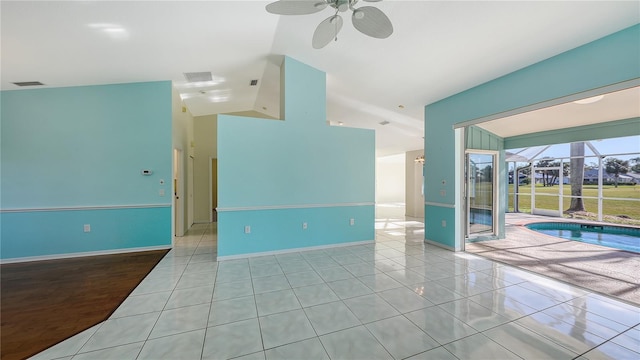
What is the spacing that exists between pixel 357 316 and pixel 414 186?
Result: 7.73 m

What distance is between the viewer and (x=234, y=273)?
3381 millimetres

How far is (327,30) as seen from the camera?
2.33 metres

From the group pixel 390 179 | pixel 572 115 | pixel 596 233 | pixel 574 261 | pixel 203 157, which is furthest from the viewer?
pixel 390 179

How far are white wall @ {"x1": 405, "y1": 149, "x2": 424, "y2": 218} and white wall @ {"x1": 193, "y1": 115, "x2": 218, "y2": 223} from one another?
7.32 m

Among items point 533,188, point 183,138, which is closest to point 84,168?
point 183,138

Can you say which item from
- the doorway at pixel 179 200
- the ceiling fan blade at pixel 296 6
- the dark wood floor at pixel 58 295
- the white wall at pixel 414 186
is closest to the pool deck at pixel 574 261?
the white wall at pixel 414 186

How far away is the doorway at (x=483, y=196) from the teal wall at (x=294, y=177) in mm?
2586

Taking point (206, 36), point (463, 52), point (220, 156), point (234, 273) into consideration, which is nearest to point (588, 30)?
point (463, 52)

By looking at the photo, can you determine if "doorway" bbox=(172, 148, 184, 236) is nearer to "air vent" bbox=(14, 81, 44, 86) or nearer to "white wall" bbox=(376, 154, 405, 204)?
"air vent" bbox=(14, 81, 44, 86)

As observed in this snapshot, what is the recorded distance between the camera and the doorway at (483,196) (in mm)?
5520

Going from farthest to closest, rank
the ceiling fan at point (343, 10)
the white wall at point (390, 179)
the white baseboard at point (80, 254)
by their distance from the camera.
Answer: the white wall at point (390, 179) < the white baseboard at point (80, 254) < the ceiling fan at point (343, 10)

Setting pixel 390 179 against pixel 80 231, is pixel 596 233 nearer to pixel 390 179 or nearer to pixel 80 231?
pixel 390 179

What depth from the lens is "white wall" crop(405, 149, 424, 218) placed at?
8992 mm

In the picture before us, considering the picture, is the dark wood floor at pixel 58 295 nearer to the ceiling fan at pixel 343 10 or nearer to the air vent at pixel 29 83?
the air vent at pixel 29 83
